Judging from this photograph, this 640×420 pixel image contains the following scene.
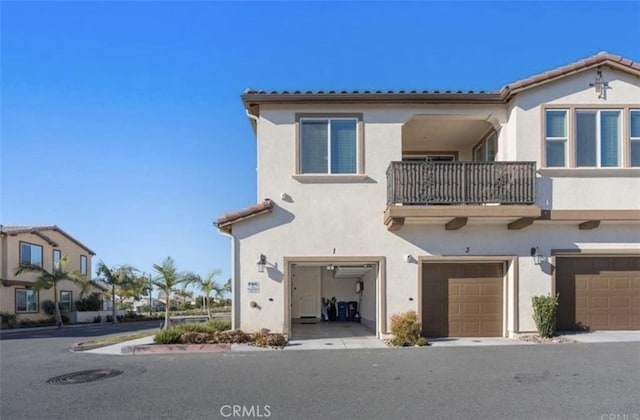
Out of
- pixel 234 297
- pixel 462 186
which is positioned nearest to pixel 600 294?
pixel 462 186

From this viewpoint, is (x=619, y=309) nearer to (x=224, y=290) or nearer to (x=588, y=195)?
(x=588, y=195)

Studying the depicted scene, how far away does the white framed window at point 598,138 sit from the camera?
12.2 meters

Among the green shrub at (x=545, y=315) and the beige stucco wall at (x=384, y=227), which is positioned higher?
the beige stucco wall at (x=384, y=227)

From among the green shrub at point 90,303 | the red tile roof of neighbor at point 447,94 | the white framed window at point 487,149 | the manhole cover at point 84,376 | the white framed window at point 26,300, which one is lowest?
the green shrub at point 90,303

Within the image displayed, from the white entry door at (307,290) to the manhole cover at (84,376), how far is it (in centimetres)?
1019

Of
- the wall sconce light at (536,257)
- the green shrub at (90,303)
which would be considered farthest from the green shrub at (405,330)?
the green shrub at (90,303)

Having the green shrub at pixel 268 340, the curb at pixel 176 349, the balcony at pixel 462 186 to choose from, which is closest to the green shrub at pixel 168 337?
the curb at pixel 176 349

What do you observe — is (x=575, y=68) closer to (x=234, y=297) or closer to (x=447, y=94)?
(x=447, y=94)

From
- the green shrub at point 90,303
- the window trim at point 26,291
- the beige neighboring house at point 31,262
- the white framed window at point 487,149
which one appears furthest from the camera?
the green shrub at point 90,303

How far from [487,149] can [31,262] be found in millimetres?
27873

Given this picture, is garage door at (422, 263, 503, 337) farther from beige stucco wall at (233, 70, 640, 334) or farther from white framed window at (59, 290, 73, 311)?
white framed window at (59, 290, 73, 311)

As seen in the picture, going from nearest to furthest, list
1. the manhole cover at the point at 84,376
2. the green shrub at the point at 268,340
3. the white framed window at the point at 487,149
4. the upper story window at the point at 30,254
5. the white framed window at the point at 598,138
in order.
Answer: the manhole cover at the point at 84,376, the green shrub at the point at 268,340, the white framed window at the point at 598,138, the white framed window at the point at 487,149, the upper story window at the point at 30,254

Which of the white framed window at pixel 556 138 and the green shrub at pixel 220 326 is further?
the green shrub at pixel 220 326

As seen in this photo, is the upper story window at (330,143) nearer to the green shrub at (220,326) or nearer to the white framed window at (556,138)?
the green shrub at (220,326)
